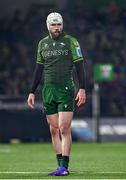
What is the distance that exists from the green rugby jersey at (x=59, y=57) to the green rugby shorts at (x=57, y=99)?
9 centimetres

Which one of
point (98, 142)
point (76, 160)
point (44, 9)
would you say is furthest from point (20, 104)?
point (76, 160)

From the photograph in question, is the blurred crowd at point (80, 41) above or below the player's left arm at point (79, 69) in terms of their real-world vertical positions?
below

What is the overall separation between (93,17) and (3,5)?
11.0 ft

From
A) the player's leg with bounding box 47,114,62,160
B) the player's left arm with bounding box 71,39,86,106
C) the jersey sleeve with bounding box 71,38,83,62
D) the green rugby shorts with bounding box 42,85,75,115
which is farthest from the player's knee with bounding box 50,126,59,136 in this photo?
the jersey sleeve with bounding box 71,38,83,62

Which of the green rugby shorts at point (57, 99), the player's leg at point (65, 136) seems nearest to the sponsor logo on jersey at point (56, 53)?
the green rugby shorts at point (57, 99)

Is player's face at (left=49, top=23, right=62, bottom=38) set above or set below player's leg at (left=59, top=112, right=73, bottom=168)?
above

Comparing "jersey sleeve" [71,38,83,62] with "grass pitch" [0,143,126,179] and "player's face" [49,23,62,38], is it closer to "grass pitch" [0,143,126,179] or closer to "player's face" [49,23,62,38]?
"player's face" [49,23,62,38]

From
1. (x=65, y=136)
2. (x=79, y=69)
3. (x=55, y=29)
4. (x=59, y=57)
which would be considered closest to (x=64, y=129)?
(x=65, y=136)

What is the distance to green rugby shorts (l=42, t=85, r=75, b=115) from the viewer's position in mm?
13173

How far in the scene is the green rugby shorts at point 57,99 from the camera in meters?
13.2

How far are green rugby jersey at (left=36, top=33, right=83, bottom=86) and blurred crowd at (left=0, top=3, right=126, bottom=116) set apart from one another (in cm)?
1623

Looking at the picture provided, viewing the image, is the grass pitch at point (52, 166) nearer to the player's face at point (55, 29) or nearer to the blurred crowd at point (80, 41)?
the player's face at point (55, 29)

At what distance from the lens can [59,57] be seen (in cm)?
1315

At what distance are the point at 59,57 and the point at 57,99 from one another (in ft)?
2.02
